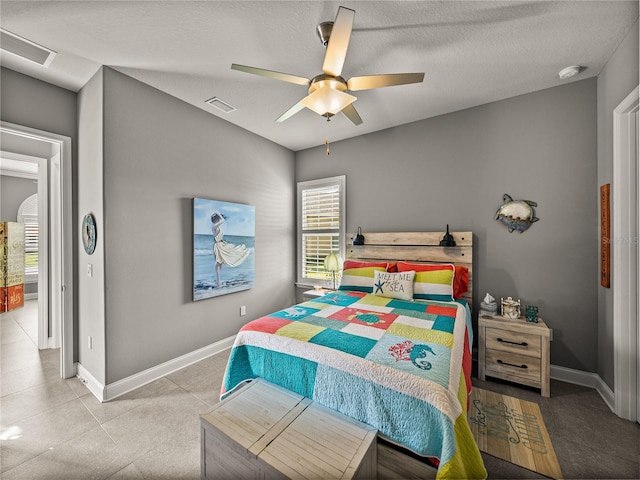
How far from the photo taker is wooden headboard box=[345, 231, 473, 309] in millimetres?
2990

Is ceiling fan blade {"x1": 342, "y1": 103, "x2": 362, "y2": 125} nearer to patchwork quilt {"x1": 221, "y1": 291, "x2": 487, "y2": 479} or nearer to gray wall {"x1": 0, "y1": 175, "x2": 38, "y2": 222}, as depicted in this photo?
patchwork quilt {"x1": 221, "y1": 291, "x2": 487, "y2": 479}

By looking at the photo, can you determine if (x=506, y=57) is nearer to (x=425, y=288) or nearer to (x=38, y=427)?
(x=425, y=288)

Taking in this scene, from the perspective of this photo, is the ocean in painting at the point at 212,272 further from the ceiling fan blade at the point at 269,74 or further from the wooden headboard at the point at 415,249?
the ceiling fan blade at the point at 269,74

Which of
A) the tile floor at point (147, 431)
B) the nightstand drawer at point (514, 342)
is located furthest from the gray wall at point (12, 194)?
the nightstand drawer at point (514, 342)

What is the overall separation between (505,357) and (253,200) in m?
3.38

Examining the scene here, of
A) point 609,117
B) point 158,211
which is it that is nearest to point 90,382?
point 158,211

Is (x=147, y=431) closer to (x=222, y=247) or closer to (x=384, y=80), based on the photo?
(x=222, y=247)

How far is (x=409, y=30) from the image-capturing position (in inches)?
74.4

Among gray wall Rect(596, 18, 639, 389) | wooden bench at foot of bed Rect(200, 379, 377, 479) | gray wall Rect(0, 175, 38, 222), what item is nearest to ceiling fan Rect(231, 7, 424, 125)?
gray wall Rect(596, 18, 639, 389)

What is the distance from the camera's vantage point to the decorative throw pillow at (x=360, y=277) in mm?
3105

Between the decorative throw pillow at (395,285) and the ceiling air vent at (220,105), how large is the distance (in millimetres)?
2554

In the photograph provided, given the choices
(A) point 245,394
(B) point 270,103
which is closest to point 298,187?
(B) point 270,103

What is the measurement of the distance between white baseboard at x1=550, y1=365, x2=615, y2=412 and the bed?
99 centimetres

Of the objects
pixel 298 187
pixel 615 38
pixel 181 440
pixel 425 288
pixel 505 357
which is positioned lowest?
pixel 181 440
